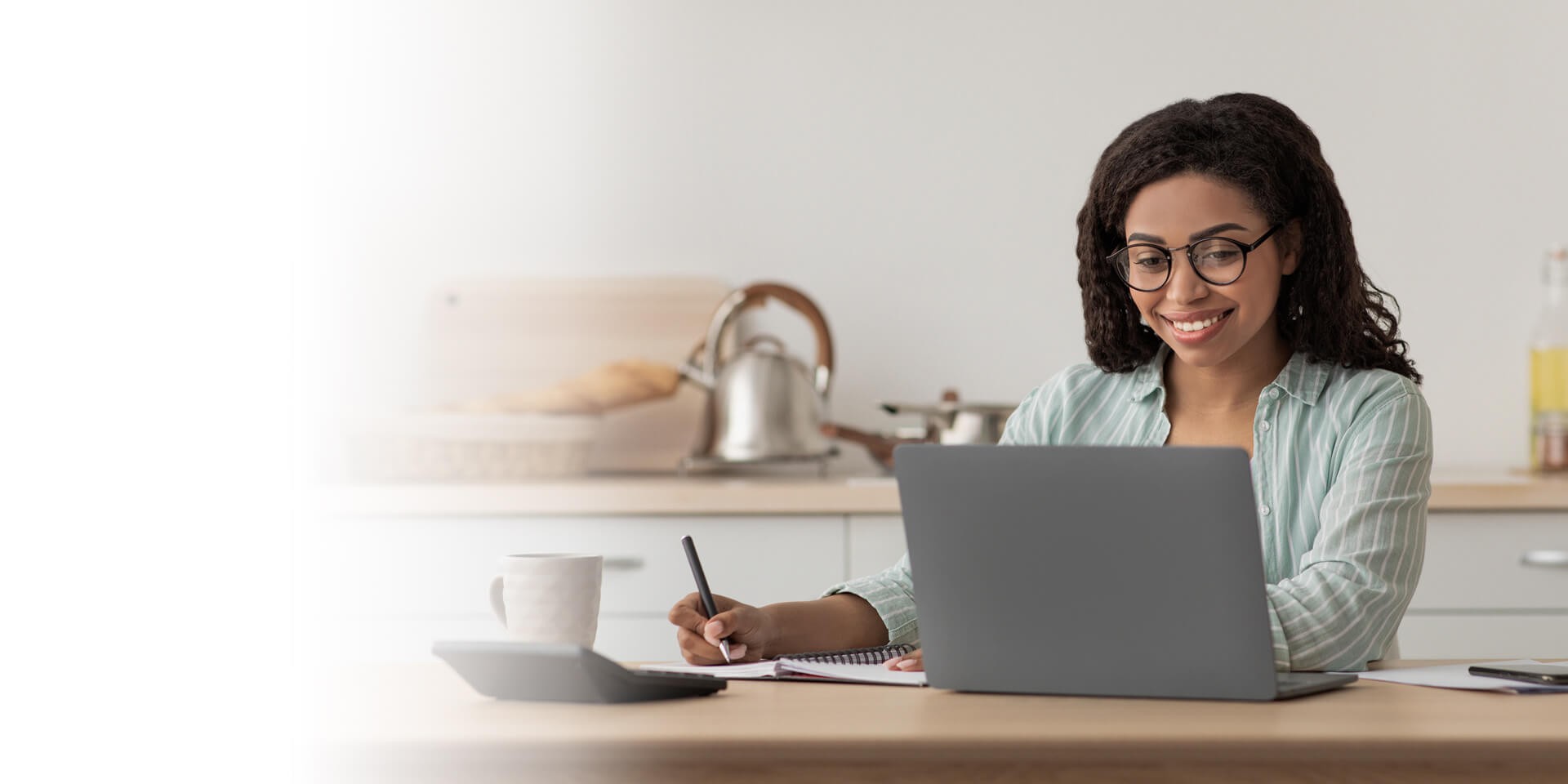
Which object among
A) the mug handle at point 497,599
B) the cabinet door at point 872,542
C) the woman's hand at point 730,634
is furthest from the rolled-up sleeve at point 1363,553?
the cabinet door at point 872,542

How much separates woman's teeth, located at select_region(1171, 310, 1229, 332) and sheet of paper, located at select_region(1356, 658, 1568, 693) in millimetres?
313

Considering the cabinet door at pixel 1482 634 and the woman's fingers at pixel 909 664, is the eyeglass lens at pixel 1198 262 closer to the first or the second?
the woman's fingers at pixel 909 664

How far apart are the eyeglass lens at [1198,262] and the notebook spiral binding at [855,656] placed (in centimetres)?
36

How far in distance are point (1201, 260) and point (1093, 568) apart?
47 centimetres

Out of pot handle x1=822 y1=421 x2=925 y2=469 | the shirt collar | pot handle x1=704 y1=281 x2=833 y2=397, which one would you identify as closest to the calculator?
the shirt collar

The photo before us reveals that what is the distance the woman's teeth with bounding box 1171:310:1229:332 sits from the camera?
1.14 metres

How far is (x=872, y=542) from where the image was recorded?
6.16 ft

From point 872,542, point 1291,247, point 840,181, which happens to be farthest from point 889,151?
point 1291,247

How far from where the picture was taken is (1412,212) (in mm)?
2268

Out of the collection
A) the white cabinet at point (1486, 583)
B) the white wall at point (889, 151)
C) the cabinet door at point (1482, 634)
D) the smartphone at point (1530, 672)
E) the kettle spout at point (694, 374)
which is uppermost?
the white wall at point (889, 151)

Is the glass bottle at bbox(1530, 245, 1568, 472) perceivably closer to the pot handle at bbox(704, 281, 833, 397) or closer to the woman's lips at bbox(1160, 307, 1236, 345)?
the pot handle at bbox(704, 281, 833, 397)

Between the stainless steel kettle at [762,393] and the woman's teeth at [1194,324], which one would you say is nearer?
the woman's teeth at [1194,324]

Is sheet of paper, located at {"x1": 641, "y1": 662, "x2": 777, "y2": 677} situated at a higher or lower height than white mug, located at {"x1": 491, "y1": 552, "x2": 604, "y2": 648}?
lower

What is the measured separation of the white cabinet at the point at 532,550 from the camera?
1875 millimetres
